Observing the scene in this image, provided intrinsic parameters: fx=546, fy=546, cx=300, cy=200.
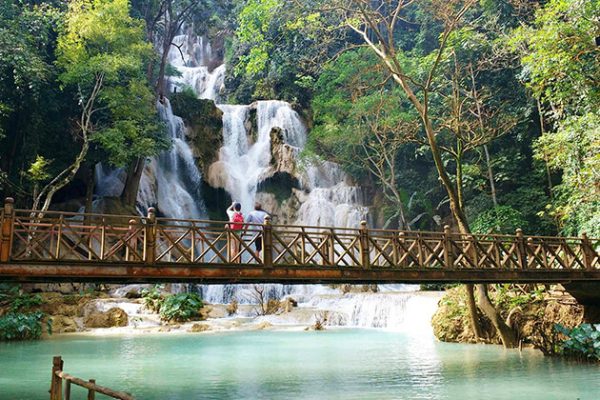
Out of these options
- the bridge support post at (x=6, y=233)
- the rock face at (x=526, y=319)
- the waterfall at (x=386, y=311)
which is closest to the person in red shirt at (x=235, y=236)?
the bridge support post at (x=6, y=233)

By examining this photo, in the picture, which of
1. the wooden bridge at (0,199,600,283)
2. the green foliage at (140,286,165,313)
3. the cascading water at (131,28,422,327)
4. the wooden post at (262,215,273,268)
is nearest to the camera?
the wooden bridge at (0,199,600,283)

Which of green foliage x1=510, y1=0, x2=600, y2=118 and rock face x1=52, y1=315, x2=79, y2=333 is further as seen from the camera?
rock face x1=52, y1=315, x2=79, y2=333

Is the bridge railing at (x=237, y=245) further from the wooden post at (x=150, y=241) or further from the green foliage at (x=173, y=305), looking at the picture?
the green foliage at (x=173, y=305)

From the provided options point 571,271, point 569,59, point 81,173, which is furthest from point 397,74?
Result: point 81,173

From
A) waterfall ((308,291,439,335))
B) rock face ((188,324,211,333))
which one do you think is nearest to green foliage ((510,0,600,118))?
waterfall ((308,291,439,335))

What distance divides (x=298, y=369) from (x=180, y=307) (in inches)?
418

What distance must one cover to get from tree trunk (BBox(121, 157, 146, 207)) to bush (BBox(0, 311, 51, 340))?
9819 mm

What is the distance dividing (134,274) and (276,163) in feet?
75.6

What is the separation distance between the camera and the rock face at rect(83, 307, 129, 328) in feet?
68.4

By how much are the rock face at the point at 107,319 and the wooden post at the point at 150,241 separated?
12.2 meters

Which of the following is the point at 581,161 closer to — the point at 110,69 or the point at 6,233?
the point at 6,233

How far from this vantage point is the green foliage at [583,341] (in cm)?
1255

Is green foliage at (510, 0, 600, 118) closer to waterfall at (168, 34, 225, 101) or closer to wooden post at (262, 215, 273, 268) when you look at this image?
wooden post at (262, 215, 273, 268)

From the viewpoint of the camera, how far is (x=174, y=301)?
22.0m
